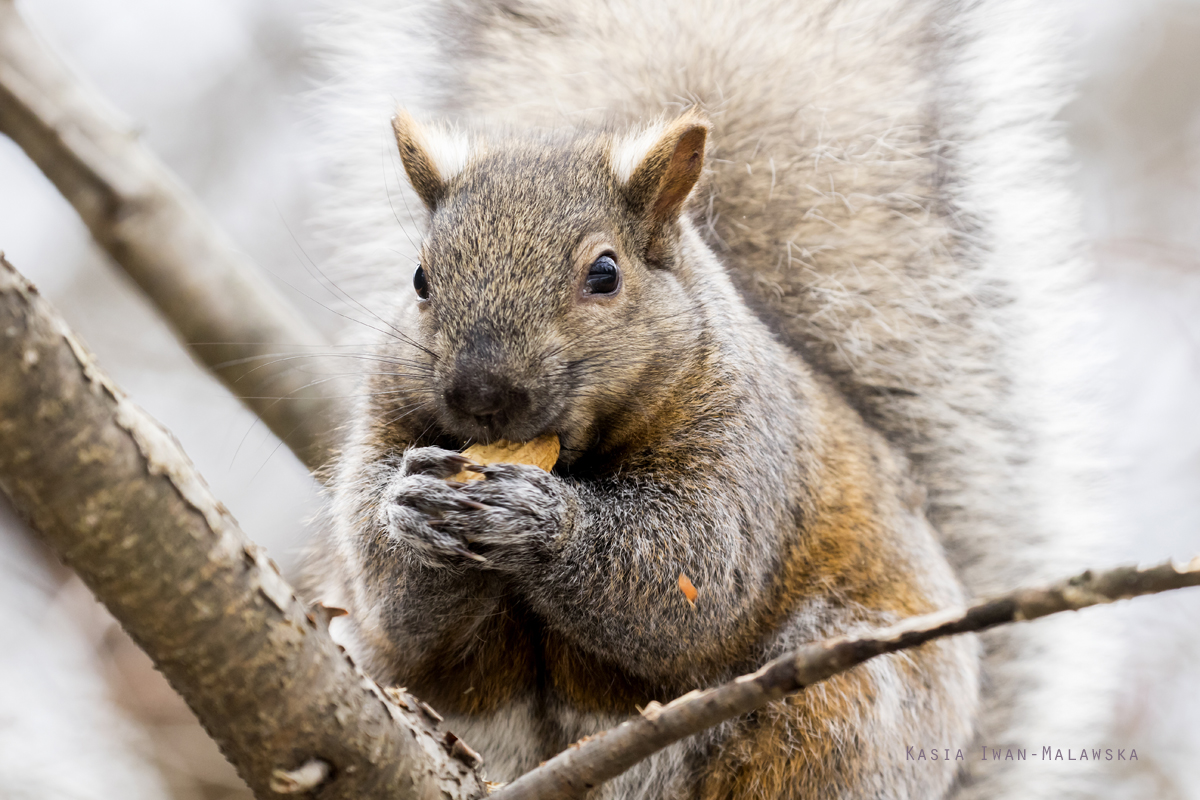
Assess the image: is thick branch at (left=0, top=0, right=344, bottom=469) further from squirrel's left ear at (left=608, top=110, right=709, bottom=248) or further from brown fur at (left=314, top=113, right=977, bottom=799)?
squirrel's left ear at (left=608, top=110, right=709, bottom=248)

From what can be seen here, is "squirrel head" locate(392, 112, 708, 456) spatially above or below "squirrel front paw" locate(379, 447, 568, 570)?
above

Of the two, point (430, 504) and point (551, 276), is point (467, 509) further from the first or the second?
point (551, 276)

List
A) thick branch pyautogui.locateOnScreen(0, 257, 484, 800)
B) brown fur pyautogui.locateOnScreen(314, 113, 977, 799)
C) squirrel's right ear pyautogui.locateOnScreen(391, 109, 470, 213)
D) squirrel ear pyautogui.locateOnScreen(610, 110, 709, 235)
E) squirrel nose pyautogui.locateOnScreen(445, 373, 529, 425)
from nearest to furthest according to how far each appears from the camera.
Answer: thick branch pyautogui.locateOnScreen(0, 257, 484, 800) → squirrel nose pyautogui.locateOnScreen(445, 373, 529, 425) → brown fur pyautogui.locateOnScreen(314, 113, 977, 799) → squirrel ear pyautogui.locateOnScreen(610, 110, 709, 235) → squirrel's right ear pyautogui.locateOnScreen(391, 109, 470, 213)

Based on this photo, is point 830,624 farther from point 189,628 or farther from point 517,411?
point 189,628

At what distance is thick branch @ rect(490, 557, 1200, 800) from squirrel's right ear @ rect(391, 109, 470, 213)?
1331 millimetres

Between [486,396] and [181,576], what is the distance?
0.66 meters

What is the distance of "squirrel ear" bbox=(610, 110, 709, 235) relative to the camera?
2.04m

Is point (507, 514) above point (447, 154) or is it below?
below

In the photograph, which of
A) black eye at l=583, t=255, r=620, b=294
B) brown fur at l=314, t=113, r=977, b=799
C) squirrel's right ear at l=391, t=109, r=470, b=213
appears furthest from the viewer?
squirrel's right ear at l=391, t=109, r=470, b=213

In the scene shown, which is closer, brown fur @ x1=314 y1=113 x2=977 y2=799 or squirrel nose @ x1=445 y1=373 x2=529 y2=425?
squirrel nose @ x1=445 y1=373 x2=529 y2=425

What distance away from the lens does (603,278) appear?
6.31 feet

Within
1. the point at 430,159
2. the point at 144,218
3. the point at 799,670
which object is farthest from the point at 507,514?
the point at 144,218

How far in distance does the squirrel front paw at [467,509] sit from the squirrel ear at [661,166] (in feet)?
2.24

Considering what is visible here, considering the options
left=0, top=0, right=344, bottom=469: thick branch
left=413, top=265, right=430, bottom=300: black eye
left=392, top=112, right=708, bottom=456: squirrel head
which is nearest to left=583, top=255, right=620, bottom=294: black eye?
left=392, top=112, right=708, bottom=456: squirrel head
